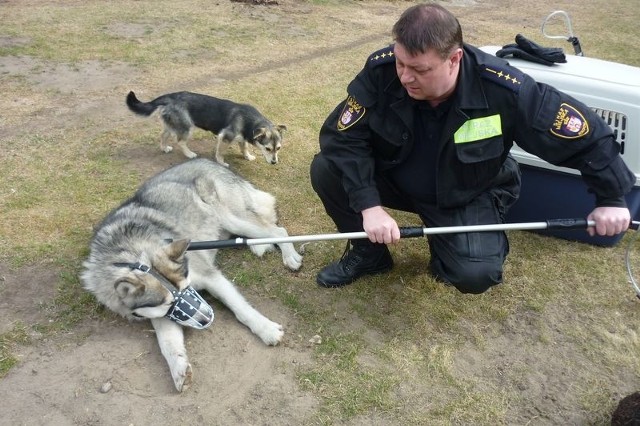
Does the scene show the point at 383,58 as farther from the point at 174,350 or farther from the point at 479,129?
the point at 174,350

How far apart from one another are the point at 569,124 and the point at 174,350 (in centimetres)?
245

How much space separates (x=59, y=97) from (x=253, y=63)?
2.92 metres

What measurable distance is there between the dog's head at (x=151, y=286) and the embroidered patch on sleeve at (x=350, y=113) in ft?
3.79

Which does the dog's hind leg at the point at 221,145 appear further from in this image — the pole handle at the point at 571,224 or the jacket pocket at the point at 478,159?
the pole handle at the point at 571,224

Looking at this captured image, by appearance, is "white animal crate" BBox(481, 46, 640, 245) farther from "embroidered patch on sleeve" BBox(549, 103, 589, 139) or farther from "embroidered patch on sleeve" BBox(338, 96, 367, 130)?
"embroidered patch on sleeve" BBox(338, 96, 367, 130)

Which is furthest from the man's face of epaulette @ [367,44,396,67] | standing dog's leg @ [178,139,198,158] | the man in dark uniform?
standing dog's leg @ [178,139,198,158]

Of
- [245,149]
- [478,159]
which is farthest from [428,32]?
[245,149]

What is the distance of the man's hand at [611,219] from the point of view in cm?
252

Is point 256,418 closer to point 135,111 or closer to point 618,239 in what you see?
point 618,239

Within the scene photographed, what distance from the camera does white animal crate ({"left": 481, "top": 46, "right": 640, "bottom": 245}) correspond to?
331cm

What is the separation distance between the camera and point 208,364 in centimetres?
280

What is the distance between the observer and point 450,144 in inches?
105

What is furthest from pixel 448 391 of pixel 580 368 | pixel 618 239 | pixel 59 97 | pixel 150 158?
pixel 59 97

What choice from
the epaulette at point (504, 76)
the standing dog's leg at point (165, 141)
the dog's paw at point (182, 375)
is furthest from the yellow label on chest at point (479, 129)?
the standing dog's leg at point (165, 141)
